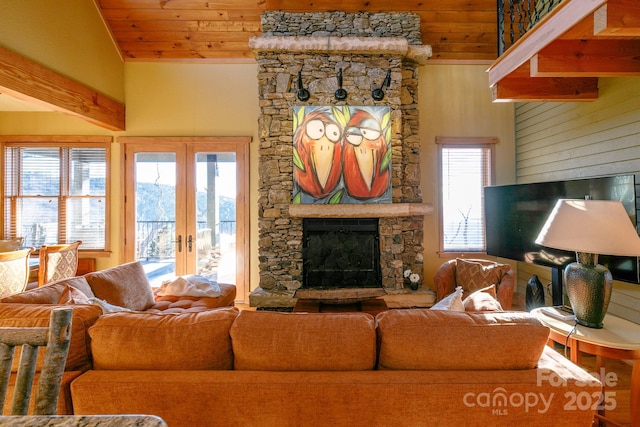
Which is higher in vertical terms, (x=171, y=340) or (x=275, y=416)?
(x=171, y=340)

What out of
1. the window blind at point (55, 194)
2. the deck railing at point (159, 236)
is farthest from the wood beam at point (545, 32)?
the window blind at point (55, 194)

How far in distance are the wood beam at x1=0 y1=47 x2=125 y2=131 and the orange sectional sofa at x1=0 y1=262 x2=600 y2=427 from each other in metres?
2.71

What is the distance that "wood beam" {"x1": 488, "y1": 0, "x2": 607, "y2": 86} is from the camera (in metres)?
1.87

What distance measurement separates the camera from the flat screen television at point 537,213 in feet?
8.07

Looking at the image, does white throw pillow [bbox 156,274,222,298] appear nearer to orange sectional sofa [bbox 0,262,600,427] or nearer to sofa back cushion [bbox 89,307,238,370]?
orange sectional sofa [bbox 0,262,600,427]

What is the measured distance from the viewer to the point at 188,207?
15.0ft

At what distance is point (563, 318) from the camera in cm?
200

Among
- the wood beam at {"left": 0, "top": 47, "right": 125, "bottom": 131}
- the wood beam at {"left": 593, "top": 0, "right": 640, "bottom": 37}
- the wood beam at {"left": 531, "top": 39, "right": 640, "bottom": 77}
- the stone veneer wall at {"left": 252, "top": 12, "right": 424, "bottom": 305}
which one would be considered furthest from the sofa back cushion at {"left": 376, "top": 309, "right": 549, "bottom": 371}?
the wood beam at {"left": 0, "top": 47, "right": 125, "bottom": 131}

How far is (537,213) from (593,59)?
1.50 m

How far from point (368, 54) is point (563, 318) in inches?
142

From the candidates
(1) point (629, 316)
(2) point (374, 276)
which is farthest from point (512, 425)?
(2) point (374, 276)

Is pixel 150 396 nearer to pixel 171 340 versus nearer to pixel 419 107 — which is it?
pixel 171 340

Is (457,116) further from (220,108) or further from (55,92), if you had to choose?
(55,92)

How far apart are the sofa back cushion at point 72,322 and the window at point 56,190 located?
3658 mm
